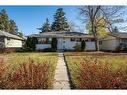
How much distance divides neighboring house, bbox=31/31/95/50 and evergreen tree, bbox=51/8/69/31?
29083mm

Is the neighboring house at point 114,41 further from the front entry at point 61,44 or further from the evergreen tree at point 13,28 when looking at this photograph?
the evergreen tree at point 13,28

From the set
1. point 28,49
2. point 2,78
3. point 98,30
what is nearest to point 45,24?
point 98,30

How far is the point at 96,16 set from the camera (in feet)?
160

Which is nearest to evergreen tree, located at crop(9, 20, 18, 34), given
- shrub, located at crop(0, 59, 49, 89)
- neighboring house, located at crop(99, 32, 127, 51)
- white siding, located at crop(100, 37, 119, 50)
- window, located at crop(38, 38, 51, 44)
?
white siding, located at crop(100, 37, 119, 50)

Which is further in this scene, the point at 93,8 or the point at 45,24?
the point at 45,24

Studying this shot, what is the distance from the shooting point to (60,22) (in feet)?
259

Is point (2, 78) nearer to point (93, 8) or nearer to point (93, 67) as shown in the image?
point (93, 67)

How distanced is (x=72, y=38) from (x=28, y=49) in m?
8.00

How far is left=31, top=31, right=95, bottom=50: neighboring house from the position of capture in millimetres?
46666

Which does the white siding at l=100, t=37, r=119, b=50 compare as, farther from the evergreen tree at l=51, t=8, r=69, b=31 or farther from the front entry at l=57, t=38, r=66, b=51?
the evergreen tree at l=51, t=8, r=69, b=31

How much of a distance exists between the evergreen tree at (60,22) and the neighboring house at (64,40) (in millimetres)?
29083

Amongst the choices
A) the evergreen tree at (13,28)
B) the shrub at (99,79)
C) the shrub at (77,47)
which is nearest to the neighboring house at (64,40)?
the shrub at (77,47)
